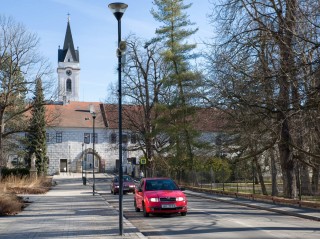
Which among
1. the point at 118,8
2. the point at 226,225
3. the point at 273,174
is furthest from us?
the point at 273,174

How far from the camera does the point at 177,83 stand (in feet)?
141

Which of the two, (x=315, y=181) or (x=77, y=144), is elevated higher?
(x=77, y=144)

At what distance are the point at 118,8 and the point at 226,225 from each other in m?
7.60

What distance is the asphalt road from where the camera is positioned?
41.7 ft

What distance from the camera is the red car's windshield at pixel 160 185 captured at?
1909 cm

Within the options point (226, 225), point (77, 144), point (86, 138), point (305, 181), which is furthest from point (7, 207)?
point (86, 138)

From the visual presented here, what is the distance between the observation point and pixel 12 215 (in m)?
19.2

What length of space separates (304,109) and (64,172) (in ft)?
225

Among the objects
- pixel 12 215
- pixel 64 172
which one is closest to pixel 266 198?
pixel 12 215

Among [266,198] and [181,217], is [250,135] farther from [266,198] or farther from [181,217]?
[181,217]

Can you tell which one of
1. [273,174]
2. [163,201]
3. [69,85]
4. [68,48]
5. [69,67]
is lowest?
[163,201]

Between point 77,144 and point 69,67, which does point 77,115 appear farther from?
point 69,67

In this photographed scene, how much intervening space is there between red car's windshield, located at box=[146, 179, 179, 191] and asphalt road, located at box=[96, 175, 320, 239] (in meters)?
1.20

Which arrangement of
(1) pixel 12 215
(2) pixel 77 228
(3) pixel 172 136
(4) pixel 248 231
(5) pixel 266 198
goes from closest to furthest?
(4) pixel 248 231
(2) pixel 77 228
(1) pixel 12 215
(5) pixel 266 198
(3) pixel 172 136
